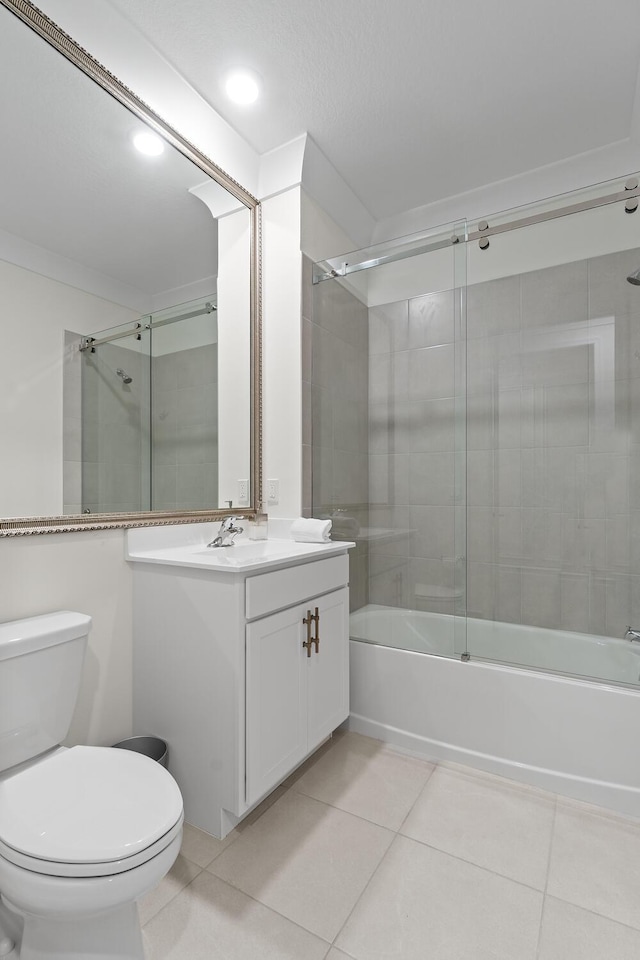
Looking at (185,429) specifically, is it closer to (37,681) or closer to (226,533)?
(226,533)

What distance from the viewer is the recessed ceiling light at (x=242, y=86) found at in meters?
1.85

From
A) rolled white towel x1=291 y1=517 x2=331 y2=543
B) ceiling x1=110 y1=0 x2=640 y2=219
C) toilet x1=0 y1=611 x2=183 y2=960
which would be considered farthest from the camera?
rolled white towel x1=291 y1=517 x2=331 y2=543

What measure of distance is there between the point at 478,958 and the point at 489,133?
9.44 feet

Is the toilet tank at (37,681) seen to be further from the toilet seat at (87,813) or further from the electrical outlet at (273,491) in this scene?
the electrical outlet at (273,491)

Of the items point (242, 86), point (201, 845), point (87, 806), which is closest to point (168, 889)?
point (201, 845)

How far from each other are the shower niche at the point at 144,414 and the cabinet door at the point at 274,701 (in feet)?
2.11

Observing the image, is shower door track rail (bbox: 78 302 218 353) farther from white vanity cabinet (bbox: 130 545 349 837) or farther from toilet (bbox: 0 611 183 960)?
toilet (bbox: 0 611 183 960)

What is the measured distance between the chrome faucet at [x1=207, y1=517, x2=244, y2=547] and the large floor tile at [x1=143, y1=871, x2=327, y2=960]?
1057 mm

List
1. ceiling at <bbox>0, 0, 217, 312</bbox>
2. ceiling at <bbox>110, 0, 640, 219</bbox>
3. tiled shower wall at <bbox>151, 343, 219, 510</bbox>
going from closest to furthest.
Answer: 1. ceiling at <bbox>0, 0, 217, 312</bbox>
2. ceiling at <bbox>110, 0, 640, 219</bbox>
3. tiled shower wall at <bbox>151, 343, 219, 510</bbox>

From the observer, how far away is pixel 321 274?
2367mm

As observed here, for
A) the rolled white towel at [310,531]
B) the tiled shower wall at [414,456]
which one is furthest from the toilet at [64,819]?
the tiled shower wall at [414,456]

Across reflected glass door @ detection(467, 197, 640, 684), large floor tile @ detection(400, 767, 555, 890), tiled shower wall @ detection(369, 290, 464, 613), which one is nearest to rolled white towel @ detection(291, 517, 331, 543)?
tiled shower wall @ detection(369, 290, 464, 613)

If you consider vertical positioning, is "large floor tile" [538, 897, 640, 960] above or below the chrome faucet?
below

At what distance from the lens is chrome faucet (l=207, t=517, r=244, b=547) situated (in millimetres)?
1945
